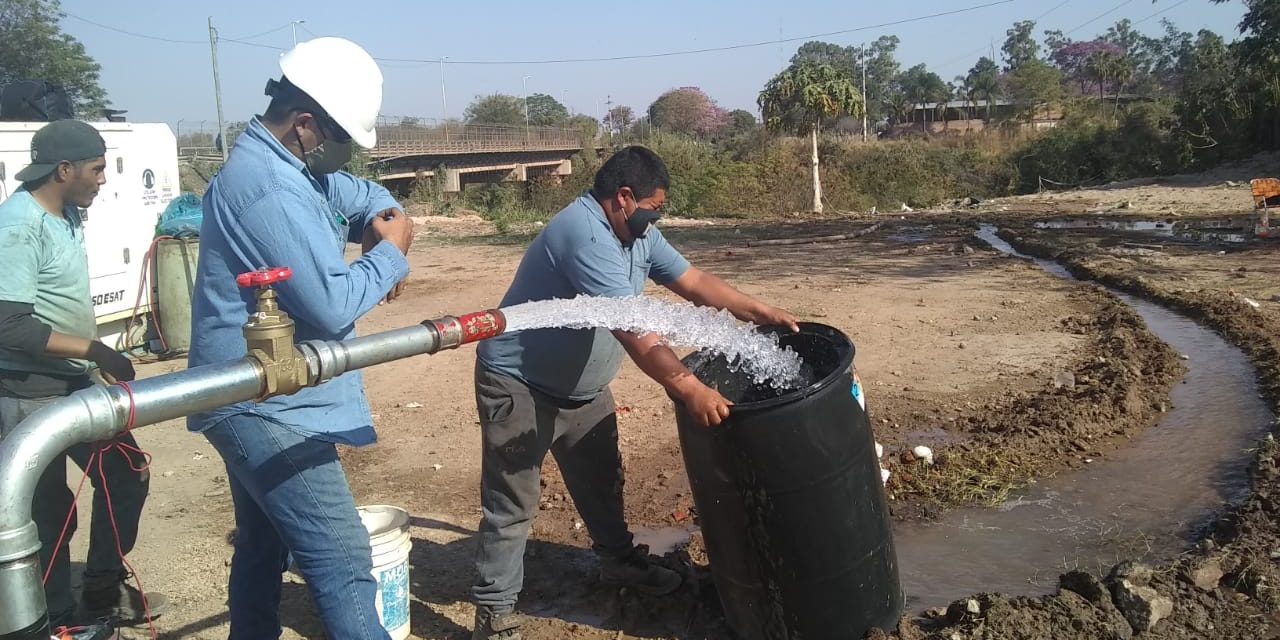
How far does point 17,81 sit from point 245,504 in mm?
3391

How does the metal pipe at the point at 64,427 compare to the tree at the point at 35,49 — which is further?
the tree at the point at 35,49

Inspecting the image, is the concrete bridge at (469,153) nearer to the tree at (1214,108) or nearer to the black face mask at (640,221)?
the tree at (1214,108)

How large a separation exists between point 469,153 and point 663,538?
31.3m

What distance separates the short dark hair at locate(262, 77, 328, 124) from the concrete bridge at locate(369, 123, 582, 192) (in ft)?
82.1

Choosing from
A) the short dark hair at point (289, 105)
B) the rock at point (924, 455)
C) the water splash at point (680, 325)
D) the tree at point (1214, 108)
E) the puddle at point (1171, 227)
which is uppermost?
the tree at point (1214, 108)

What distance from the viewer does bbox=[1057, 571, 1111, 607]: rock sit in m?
3.02

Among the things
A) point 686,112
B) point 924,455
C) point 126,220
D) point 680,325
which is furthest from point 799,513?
point 686,112

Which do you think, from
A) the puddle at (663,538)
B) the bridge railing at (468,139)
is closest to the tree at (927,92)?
the bridge railing at (468,139)

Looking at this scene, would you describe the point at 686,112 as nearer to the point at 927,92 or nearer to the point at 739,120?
the point at 739,120

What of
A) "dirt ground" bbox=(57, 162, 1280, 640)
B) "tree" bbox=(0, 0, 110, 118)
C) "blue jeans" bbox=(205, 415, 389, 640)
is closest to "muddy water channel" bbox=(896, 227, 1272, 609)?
"dirt ground" bbox=(57, 162, 1280, 640)

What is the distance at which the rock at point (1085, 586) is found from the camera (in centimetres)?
302

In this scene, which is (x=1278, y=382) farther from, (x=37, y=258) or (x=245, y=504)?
(x=37, y=258)

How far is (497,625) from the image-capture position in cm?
308

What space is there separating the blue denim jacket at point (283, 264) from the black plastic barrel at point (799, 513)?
1005 millimetres
